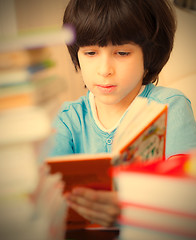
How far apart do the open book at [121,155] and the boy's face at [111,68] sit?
0.77 ft

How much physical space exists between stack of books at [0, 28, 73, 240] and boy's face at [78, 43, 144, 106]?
374mm

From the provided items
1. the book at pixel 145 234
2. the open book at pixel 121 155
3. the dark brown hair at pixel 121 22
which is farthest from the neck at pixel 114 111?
the book at pixel 145 234

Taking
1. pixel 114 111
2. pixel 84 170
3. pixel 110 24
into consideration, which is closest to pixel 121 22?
pixel 110 24

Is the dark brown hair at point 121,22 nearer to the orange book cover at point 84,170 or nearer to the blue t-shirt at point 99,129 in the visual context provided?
the blue t-shirt at point 99,129

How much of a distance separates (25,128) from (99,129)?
648 millimetres

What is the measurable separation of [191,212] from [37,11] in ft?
3.83

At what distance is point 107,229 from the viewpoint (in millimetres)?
486

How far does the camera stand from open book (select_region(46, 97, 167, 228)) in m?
0.44

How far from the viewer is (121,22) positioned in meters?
0.74

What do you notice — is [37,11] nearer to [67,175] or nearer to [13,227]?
[67,175]

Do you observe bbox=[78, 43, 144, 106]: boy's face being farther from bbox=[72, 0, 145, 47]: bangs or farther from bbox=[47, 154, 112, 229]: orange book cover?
bbox=[47, 154, 112, 229]: orange book cover

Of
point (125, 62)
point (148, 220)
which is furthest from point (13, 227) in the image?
point (125, 62)

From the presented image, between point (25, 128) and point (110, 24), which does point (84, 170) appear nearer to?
point (25, 128)

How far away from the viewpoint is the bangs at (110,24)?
2.42 feet
